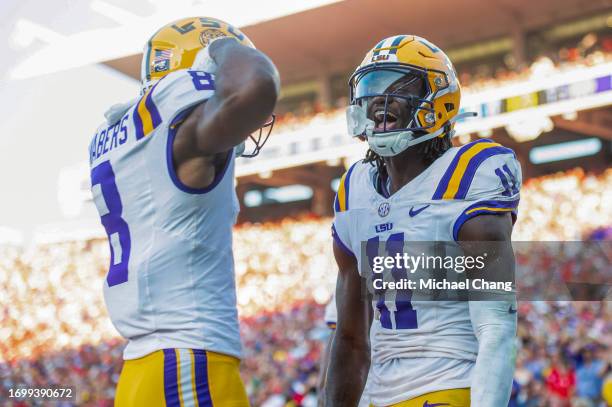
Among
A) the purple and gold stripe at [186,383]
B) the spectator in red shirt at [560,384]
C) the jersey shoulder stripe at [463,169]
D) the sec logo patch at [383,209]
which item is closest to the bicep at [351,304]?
the sec logo patch at [383,209]

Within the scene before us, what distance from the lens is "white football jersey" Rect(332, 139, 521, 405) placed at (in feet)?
8.75

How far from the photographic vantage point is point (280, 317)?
16125 mm

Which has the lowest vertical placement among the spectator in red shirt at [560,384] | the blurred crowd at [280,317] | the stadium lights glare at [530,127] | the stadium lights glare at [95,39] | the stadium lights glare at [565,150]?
the spectator in red shirt at [560,384]

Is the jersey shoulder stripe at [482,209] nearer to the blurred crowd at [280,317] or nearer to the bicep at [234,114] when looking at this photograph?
the bicep at [234,114]

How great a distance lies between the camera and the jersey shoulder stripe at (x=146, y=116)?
8.44 ft

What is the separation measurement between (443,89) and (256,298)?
1595 cm

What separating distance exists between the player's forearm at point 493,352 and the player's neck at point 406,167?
0.54 metres

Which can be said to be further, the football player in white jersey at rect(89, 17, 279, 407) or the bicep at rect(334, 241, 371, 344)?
the bicep at rect(334, 241, 371, 344)

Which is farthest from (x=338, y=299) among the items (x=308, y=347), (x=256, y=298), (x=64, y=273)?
(x=64, y=273)

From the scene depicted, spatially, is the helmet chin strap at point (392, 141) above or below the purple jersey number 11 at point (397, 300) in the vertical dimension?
above

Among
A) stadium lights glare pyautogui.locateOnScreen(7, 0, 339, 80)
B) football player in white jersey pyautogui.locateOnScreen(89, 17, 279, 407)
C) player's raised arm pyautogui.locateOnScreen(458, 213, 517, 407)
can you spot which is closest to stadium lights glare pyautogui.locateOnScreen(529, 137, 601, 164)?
stadium lights glare pyautogui.locateOnScreen(7, 0, 339, 80)

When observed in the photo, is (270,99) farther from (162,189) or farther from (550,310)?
(550,310)

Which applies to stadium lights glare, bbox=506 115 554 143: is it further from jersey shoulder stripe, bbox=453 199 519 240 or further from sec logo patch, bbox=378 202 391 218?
→ jersey shoulder stripe, bbox=453 199 519 240

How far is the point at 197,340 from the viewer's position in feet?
8.28
